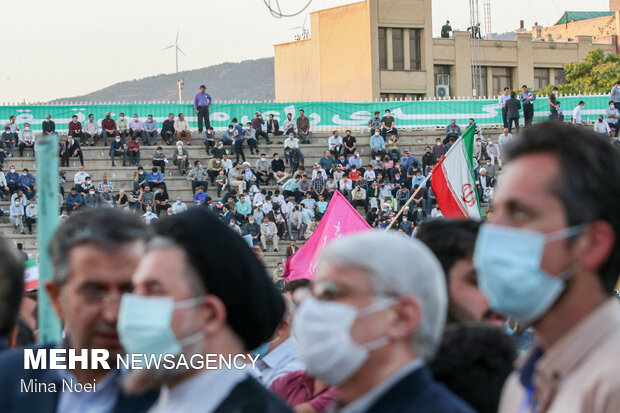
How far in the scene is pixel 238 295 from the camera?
2.99m

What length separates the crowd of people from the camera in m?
2.44

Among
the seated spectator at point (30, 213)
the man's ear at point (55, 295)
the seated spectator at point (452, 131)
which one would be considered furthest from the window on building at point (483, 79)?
the man's ear at point (55, 295)

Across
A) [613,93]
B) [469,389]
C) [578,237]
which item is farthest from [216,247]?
[613,93]

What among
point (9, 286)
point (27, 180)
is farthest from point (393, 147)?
point (9, 286)

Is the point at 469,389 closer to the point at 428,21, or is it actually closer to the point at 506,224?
the point at 506,224

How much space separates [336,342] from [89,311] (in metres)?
1.12

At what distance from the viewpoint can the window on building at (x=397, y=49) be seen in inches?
2178

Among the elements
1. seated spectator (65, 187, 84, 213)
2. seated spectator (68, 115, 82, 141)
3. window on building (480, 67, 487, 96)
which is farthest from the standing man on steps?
window on building (480, 67, 487, 96)

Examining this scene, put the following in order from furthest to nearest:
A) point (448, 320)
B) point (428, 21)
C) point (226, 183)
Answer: point (428, 21) < point (226, 183) < point (448, 320)

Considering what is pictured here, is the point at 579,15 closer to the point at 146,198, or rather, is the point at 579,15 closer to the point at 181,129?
the point at 181,129

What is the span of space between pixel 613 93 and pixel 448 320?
32.5 metres

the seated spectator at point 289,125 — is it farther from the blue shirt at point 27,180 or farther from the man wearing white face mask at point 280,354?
the man wearing white face mask at point 280,354

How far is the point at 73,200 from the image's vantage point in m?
27.0

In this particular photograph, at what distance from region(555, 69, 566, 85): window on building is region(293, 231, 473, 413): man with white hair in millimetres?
61630
